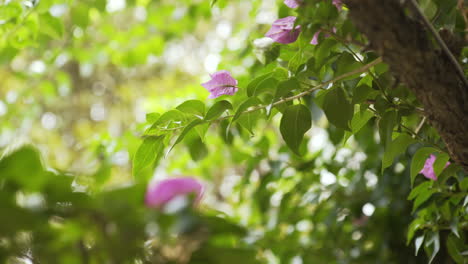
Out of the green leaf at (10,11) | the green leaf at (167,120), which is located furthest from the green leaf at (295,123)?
the green leaf at (10,11)

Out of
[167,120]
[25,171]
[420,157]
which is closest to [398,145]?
[420,157]

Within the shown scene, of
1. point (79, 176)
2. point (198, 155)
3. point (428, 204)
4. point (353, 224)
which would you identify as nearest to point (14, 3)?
point (198, 155)

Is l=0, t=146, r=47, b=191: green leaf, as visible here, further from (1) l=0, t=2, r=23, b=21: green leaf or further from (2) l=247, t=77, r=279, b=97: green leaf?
(1) l=0, t=2, r=23, b=21: green leaf

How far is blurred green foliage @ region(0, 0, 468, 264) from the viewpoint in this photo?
0.77 ft

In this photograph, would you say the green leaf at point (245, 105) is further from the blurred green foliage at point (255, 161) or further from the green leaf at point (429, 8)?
the green leaf at point (429, 8)

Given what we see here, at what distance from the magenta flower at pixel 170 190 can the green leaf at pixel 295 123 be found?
0.19 meters

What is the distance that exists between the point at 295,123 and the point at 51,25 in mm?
559

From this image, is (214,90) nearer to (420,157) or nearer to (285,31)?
(285,31)

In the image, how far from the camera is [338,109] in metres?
0.44

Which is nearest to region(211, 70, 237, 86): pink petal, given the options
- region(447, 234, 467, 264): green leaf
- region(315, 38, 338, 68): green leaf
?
region(315, 38, 338, 68): green leaf

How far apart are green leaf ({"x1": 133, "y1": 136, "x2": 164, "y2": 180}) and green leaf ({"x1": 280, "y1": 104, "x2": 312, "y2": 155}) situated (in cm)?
14

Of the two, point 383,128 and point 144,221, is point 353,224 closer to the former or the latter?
point 383,128

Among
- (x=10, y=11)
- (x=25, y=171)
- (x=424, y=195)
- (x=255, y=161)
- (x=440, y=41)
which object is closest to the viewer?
(x=25, y=171)

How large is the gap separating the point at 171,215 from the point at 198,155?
1.27ft
